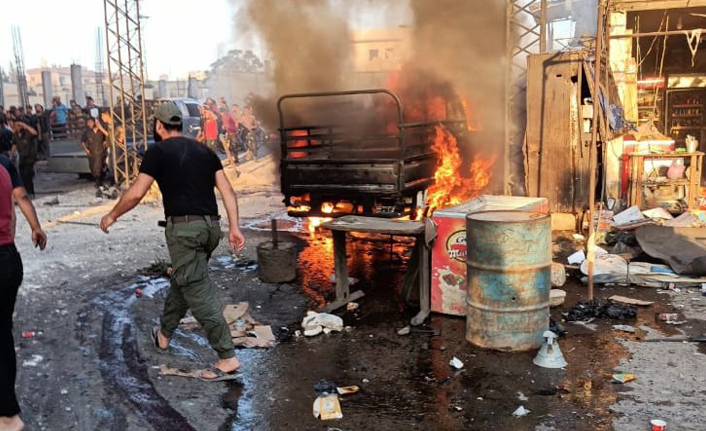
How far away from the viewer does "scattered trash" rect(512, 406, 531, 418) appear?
12.4 ft

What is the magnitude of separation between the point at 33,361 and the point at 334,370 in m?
2.37

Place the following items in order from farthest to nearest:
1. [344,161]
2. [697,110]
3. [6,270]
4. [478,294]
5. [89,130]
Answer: [697,110], [89,130], [344,161], [478,294], [6,270]

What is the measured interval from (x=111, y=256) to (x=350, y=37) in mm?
7955

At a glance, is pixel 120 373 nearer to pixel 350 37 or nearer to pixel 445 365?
pixel 445 365

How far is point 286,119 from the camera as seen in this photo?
11805 millimetres

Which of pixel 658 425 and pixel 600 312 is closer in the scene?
pixel 658 425

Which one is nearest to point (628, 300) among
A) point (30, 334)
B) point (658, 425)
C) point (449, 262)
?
point (449, 262)

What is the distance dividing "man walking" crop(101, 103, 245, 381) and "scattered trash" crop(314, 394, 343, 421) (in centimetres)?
84

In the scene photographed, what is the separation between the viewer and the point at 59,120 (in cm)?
2131

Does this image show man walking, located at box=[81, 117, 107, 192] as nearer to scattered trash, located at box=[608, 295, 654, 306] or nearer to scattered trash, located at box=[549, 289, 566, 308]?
scattered trash, located at box=[549, 289, 566, 308]

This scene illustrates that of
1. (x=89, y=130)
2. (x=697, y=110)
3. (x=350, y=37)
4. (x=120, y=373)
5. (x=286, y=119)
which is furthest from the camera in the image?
(x=697, y=110)

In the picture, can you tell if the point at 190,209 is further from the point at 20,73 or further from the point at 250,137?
the point at 20,73

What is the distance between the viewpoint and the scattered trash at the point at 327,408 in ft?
12.5

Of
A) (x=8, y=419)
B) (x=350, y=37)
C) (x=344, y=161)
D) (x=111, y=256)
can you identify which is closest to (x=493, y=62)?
(x=350, y=37)
